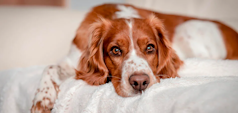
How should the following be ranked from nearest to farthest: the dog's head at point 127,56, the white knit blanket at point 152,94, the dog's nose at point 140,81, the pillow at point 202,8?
the white knit blanket at point 152,94 < the dog's nose at point 140,81 < the dog's head at point 127,56 < the pillow at point 202,8

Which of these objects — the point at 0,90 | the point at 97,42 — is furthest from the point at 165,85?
the point at 0,90

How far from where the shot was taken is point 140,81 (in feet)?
3.94

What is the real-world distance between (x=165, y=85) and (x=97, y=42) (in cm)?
85

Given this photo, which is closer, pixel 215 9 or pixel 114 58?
pixel 114 58

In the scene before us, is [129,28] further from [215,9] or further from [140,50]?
[215,9]

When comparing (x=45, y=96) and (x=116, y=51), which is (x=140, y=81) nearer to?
(x=116, y=51)

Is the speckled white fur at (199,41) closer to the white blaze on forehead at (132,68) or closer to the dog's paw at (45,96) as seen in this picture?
the white blaze on forehead at (132,68)

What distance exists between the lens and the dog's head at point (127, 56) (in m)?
1.31

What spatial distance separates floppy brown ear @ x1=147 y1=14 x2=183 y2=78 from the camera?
5.46ft

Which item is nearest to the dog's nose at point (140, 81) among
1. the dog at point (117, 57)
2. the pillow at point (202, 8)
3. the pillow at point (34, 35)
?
the dog at point (117, 57)

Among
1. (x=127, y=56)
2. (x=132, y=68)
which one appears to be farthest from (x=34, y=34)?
(x=132, y=68)

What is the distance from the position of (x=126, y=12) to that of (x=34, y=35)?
3.48 feet

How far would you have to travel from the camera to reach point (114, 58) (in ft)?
4.97

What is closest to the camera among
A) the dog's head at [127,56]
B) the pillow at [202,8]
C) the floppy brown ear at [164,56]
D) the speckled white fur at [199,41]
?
the dog's head at [127,56]
